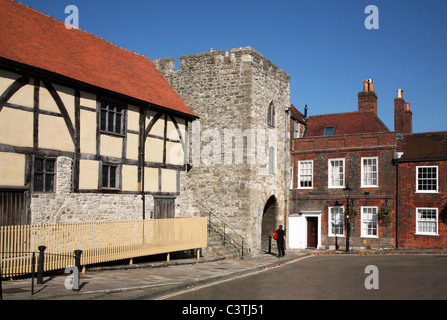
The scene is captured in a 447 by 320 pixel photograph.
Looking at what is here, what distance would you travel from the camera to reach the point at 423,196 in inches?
1077

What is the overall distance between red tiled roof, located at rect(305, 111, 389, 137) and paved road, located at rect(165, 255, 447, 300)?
14175 millimetres

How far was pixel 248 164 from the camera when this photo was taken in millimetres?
23734

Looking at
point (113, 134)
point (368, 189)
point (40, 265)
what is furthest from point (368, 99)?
point (40, 265)

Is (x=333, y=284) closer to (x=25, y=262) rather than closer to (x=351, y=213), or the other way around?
(x=25, y=262)

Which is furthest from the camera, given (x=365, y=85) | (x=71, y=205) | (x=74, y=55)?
(x=365, y=85)

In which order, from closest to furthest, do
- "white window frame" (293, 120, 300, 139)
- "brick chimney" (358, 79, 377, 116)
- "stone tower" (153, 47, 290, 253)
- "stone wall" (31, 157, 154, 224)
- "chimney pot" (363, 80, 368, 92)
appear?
"stone wall" (31, 157, 154, 224), "stone tower" (153, 47, 290, 253), "white window frame" (293, 120, 300, 139), "brick chimney" (358, 79, 377, 116), "chimney pot" (363, 80, 368, 92)

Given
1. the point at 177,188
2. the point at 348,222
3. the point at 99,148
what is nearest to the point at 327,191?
the point at 348,222

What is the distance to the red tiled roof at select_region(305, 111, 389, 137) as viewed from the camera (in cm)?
3209

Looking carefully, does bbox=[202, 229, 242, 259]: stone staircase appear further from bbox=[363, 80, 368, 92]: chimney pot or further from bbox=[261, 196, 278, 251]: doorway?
bbox=[363, 80, 368, 92]: chimney pot

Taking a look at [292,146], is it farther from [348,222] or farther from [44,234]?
[44,234]

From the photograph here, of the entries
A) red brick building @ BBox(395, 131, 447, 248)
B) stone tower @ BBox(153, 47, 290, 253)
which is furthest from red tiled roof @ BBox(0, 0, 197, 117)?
red brick building @ BBox(395, 131, 447, 248)

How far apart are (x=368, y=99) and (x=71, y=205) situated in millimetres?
24703

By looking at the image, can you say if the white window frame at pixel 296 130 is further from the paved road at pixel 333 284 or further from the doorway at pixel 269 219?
the paved road at pixel 333 284
